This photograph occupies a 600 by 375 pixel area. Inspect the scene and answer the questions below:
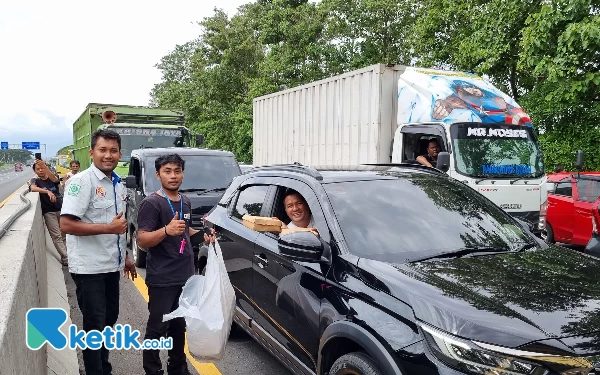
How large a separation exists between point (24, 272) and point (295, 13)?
2018 cm

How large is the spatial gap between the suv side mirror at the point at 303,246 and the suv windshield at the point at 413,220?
0.61 feet

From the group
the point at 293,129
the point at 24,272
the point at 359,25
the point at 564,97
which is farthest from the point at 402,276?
the point at 359,25

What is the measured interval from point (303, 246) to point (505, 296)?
3.58 ft

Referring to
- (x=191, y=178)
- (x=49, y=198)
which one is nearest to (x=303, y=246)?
(x=191, y=178)

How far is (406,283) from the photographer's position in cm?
231

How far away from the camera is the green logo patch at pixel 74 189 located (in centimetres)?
314

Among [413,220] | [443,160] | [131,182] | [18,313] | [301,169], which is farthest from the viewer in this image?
[131,182]

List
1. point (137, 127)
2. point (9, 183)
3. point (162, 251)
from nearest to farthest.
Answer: point (162, 251) < point (137, 127) < point (9, 183)

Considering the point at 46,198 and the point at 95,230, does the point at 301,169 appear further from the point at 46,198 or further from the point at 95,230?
the point at 46,198

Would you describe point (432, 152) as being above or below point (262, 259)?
above

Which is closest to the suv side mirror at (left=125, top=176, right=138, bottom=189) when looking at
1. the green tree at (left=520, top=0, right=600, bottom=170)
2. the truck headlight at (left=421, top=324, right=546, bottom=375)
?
the truck headlight at (left=421, top=324, right=546, bottom=375)

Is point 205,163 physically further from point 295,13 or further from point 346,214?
point 295,13

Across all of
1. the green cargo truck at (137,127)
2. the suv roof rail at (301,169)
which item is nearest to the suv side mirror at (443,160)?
the suv roof rail at (301,169)

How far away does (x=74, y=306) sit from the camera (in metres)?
5.73
